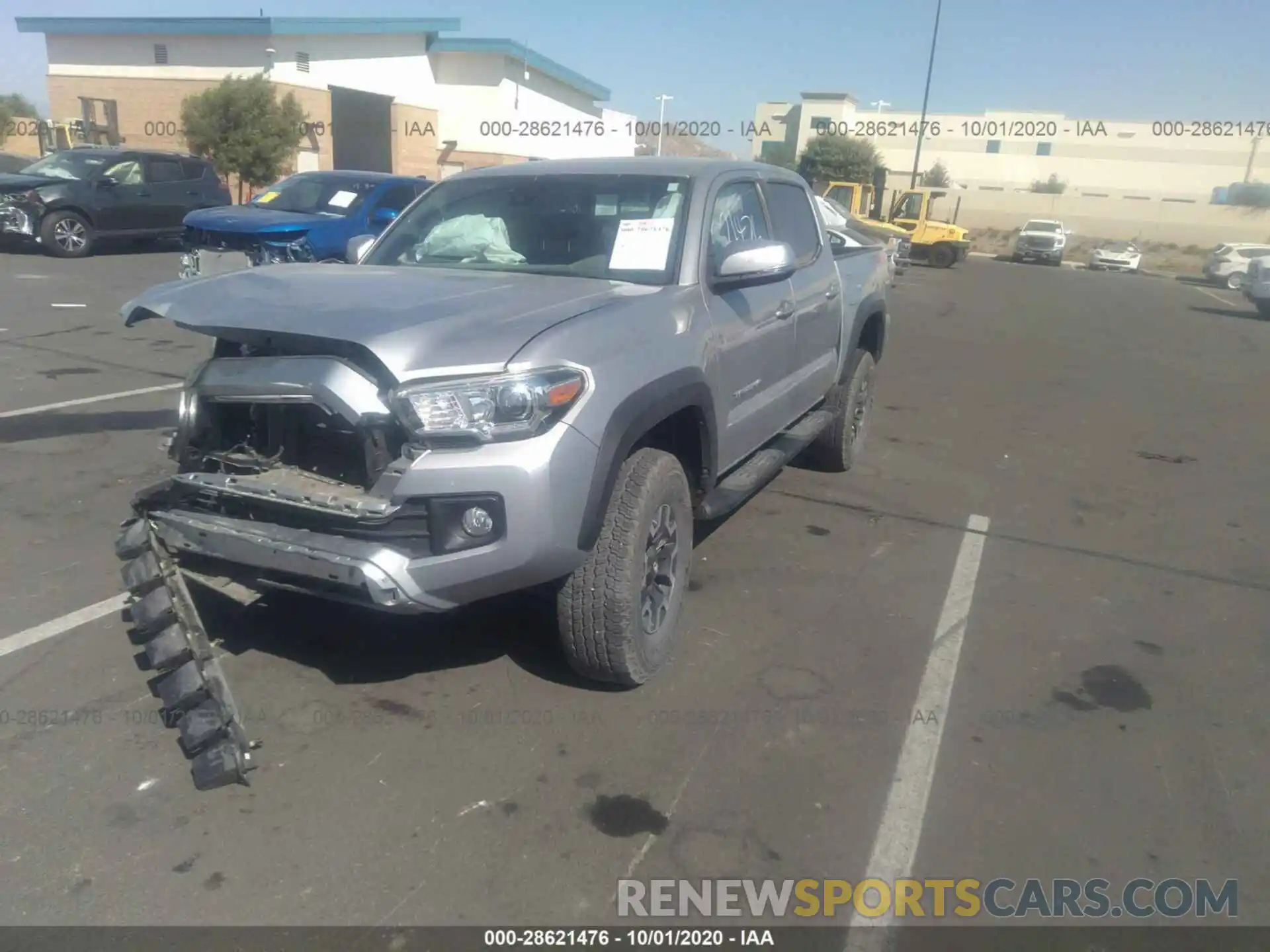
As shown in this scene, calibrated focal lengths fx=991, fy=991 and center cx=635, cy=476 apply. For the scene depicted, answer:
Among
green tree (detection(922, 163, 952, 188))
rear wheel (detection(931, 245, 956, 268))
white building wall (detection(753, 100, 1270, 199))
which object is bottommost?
rear wheel (detection(931, 245, 956, 268))

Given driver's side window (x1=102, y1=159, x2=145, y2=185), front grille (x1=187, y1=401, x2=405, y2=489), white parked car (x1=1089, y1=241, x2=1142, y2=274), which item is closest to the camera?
front grille (x1=187, y1=401, x2=405, y2=489)

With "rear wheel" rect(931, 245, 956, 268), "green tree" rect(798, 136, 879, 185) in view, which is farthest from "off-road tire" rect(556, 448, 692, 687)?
"green tree" rect(798, 136, 879, 185)

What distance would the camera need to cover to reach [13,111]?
4516cm

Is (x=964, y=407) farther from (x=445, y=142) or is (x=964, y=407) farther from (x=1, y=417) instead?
(x=445, y=142)

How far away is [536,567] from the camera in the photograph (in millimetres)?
3070

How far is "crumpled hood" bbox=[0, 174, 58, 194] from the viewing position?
14805 mm

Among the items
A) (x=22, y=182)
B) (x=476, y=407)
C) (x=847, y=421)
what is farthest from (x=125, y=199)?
(x=476, y=407)

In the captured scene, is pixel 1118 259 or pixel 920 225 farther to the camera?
pixel 1118 259

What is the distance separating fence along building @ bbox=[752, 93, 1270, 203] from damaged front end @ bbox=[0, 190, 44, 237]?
60.4 meters

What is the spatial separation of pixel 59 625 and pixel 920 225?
3008 cm

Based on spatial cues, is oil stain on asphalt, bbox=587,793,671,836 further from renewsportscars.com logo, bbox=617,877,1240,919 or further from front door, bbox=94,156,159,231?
front door, bbox=94,156,159,231

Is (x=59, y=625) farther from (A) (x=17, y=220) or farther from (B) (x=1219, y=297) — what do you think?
(B) (x=1219, y=297)

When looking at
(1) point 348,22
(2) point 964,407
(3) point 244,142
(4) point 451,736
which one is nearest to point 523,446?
(4) point 451,736

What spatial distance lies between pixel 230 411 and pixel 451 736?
1.38 metres
